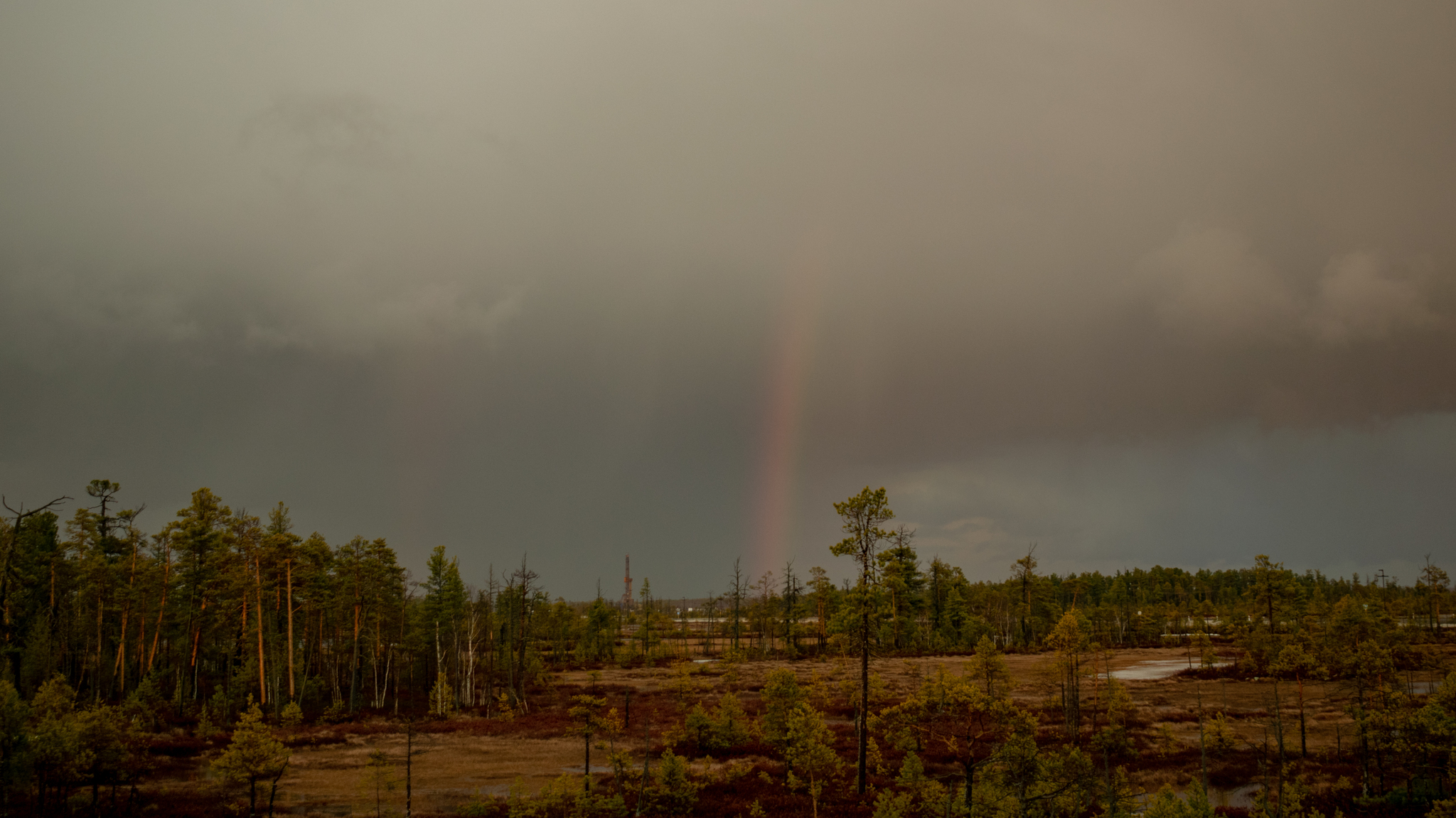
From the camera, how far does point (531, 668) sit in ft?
288

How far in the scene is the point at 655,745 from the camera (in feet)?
169

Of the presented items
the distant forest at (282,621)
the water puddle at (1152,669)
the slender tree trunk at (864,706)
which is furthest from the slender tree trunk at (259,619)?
the water puddle at (1152,669)

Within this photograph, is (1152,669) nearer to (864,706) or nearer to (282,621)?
(864,706)

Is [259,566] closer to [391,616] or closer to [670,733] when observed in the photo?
[391,616]

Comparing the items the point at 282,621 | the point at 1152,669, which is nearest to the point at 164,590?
the point at 282,621

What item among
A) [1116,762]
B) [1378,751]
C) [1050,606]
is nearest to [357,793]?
[1116,762]

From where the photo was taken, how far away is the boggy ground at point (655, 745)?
124 ft

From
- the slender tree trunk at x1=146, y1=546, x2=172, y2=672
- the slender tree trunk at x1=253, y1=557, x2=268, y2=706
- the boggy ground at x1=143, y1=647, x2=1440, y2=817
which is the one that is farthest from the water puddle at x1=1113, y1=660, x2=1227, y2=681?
the slender tree trunk at x1=146, y1=546, x2=172, y2=672

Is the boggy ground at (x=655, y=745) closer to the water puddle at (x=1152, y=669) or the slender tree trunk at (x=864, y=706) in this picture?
the water puddle at (x=1152, y=669)

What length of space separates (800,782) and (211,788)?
31.7 m

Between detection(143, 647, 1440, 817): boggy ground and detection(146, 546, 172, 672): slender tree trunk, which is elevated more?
detection(146, 546, 172, 672): slender tree trunk

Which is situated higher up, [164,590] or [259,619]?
[164,590]

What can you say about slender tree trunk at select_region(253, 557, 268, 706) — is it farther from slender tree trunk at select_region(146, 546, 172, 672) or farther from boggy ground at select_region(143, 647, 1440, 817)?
slender tree trunk at select_region(146, 546, 172, 672)

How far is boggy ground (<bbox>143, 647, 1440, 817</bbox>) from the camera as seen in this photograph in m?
37.7
